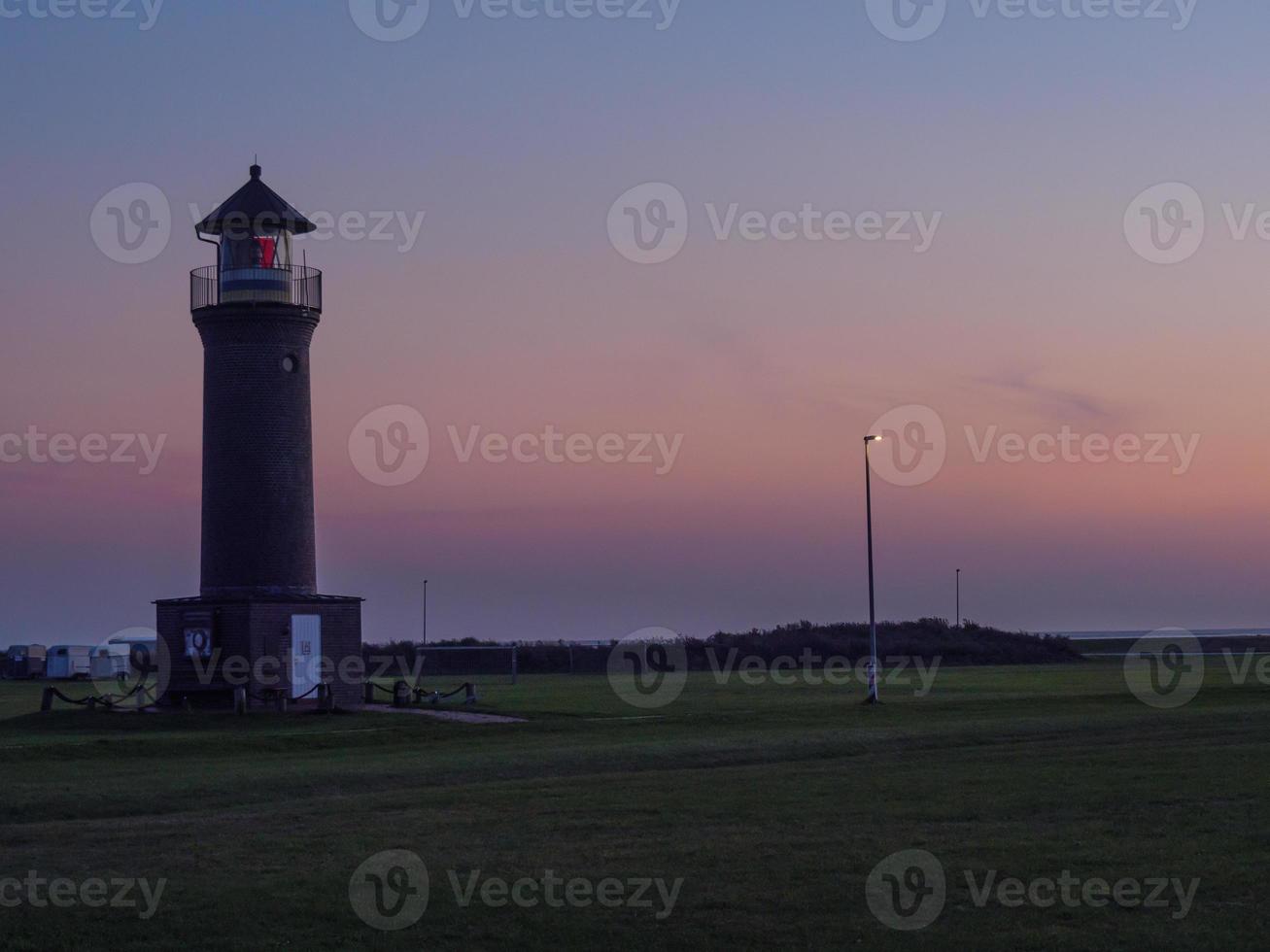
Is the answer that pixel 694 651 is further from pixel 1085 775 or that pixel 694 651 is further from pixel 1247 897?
pixel 1247 897

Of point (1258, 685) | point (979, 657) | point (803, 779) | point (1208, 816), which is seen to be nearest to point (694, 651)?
point (979, 657)

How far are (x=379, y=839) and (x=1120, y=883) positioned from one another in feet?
28.4

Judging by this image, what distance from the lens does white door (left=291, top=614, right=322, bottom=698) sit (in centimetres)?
4275

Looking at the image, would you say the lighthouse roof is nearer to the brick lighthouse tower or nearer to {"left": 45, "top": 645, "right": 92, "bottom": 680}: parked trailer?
the brick lighthouse tower

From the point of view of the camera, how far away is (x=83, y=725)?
3862cm
